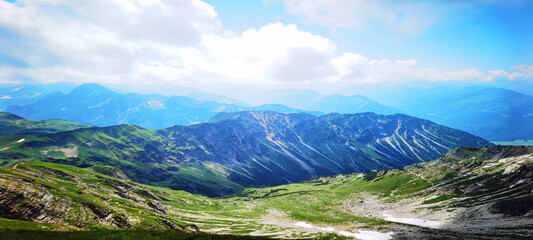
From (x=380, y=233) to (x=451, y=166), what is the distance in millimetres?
133712

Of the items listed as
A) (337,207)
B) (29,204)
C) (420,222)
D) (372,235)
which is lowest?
(337,207)

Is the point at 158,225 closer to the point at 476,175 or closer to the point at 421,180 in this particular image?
the point at 476,175

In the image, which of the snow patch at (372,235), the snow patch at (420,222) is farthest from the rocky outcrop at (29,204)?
the snow patch at (420,222)

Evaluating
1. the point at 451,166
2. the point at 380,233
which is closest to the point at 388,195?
the point at 451,166

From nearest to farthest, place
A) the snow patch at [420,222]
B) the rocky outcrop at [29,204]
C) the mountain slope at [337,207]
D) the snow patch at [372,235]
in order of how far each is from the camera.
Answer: the rocky outcrop at [29,204] → the mountain slope at [337,207] → the snow patch at [372,235] → the snow patch at [420,222]

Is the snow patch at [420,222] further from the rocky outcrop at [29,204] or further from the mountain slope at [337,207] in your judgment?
the rocky outcrop at [29,204]

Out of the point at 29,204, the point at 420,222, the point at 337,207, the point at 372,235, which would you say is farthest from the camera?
the point at 337,207

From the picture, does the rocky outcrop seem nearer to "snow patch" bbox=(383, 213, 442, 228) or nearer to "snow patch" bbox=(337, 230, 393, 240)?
"snow patch" bbox=(337, 230, 393, 240)

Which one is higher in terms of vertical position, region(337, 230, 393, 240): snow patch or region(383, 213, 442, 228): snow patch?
region(337, 230, 393, 240): snow patch

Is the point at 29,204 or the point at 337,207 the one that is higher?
the point at 29,204

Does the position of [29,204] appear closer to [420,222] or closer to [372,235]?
[372,235]

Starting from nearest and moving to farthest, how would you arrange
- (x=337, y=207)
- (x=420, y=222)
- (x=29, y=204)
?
(x=29, y=204) < (x=420, y=222) < (x=337, y=207)

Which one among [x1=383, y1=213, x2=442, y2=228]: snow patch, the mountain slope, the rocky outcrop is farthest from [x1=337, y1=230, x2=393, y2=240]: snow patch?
the rocky outcrop

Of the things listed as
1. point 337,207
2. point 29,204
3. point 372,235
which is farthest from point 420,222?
point 29,204
